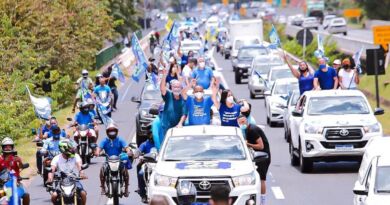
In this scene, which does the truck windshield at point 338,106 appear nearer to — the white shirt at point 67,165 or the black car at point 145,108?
the black car at point 145,108

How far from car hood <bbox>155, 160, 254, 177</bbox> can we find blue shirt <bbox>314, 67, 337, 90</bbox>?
12.3 meters

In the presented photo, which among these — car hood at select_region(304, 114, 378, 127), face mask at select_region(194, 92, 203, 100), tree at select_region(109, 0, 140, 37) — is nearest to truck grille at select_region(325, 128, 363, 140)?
car hood at select_region(304, 114, 378, 127)

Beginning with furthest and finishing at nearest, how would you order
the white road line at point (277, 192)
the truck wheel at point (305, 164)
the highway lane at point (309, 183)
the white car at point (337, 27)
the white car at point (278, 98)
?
the white car at point (337, 27) < the white car at point (278, 98) < the truck wheel at point (305, 164) < the white road line at point (277, 192) < the highway lane at point (309, 183)

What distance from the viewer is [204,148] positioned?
61.2ft

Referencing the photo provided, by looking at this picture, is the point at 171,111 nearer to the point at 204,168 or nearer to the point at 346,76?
the point at 204,168

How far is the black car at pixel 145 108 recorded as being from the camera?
1314 inches

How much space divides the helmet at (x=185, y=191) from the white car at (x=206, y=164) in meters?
0.05

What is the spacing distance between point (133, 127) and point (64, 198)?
20.8 m

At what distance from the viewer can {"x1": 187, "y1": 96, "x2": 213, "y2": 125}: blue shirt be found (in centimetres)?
2245

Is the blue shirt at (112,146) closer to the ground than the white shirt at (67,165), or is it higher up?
closer to the ground

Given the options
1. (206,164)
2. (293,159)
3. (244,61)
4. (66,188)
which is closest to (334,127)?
(293,159)

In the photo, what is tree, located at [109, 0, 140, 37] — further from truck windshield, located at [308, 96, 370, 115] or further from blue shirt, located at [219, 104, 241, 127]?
blue shirt, located at [219, 104, 241, 127]

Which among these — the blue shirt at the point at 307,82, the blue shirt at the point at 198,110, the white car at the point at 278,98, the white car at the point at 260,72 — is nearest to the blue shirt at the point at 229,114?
the blue shirt at the point at 198,110

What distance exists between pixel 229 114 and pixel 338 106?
15.2 feet
